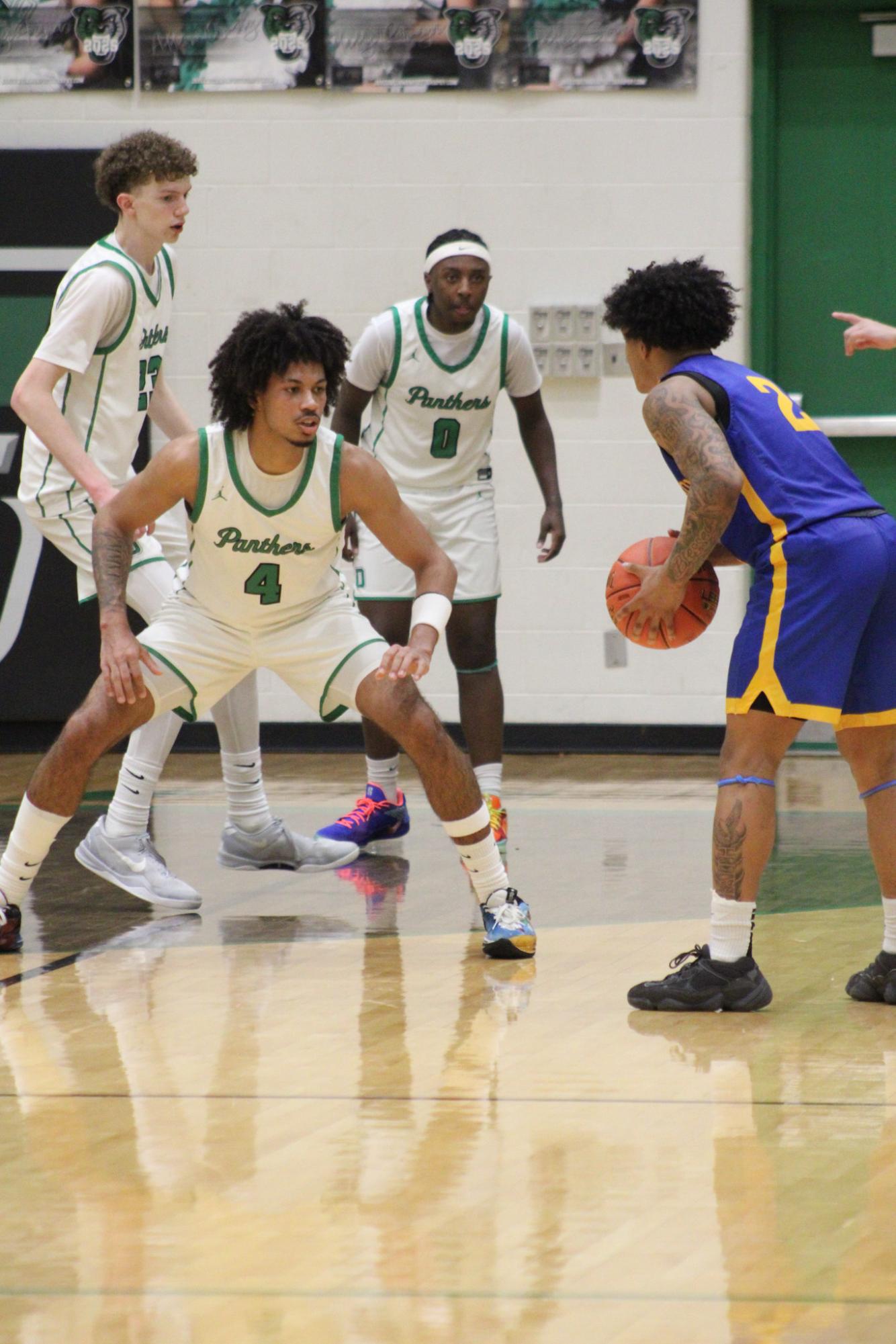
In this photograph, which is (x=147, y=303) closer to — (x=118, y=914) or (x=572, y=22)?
(x=118, y=914)

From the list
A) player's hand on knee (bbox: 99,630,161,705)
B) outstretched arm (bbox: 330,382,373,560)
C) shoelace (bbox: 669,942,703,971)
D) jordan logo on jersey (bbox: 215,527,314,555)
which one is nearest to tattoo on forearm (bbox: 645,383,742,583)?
shoelace (bbox: 669,942,703,971)

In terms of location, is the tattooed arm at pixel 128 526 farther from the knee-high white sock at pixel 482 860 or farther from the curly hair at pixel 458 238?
the curly hair at pixel 458 238

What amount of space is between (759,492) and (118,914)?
6.94ft

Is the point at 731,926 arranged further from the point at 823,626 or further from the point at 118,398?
the point at 118,398

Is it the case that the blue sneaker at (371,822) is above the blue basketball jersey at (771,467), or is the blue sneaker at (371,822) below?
below

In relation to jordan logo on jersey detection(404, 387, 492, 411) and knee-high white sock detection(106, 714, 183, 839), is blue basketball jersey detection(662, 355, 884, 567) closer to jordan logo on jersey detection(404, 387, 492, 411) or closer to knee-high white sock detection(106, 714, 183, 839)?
knee-high white sock detection(106, 714, 183, 839)

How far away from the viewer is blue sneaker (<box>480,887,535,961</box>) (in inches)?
170

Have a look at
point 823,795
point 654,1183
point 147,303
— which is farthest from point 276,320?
point 823,795

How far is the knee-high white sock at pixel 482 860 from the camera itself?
172 inches

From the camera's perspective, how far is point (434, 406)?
598cm

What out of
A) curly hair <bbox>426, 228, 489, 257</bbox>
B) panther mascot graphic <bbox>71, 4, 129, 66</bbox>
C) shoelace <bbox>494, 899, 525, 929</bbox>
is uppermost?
panther mascot graphic <bbox>71, 4, 129, 66</bbox>

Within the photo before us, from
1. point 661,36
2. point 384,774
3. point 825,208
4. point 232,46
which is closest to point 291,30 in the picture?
point 232,46

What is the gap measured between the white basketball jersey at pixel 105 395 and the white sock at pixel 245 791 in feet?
2.81

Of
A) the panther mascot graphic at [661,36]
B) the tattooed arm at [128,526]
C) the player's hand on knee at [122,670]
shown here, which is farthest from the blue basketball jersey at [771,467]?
the panther mascot graphic at [661,36]
